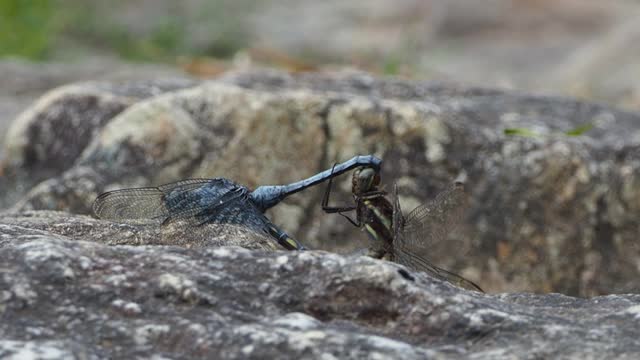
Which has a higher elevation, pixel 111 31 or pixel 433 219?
pixel 111 31

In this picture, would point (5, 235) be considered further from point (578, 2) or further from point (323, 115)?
point (578, 2)

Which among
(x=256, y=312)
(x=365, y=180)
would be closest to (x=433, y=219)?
(x=365, y=180)

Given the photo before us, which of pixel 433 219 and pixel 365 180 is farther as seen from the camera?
pixel 433 219

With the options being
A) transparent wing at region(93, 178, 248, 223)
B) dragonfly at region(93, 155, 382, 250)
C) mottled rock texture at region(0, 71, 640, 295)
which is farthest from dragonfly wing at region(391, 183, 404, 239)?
mottled rock texture at region(0, 71, 640, 295)

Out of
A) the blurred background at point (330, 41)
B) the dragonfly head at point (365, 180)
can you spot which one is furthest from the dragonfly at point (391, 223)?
the blurred background at point (330, 41)

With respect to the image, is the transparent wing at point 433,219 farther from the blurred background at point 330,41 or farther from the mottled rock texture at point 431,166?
the blurred background at point 330,41

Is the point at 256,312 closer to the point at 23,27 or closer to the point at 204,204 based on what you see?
the point at 204,204
